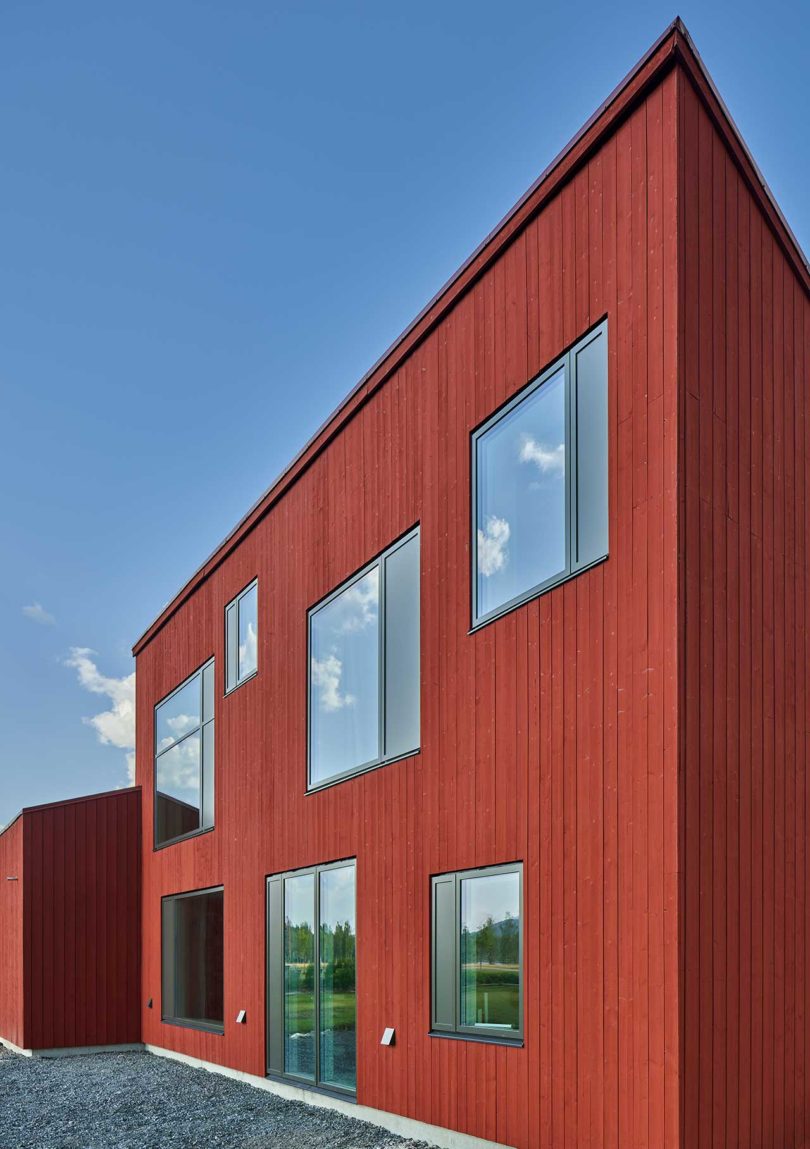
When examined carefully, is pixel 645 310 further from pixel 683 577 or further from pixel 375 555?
pixel 375 555

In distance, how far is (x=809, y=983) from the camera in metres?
6.81

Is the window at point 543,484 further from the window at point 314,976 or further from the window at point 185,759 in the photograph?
the window at point 185,759

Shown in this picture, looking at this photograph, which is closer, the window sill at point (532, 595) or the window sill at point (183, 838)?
the window sill at point (532, 595)

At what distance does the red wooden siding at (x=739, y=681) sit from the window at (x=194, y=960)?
813cm

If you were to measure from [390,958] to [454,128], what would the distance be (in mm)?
10819

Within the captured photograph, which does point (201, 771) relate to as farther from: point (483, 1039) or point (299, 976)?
point (483, 1039)

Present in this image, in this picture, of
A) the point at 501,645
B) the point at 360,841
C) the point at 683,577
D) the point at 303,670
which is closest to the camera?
the point at 683,577

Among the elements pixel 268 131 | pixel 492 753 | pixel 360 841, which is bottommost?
pixel 360 841

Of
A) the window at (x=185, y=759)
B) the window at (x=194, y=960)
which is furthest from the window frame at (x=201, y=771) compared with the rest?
the window at (x=194, y=960)

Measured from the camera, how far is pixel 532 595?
7234mm

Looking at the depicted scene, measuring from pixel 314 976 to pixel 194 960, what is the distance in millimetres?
4713

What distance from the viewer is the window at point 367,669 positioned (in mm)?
9125

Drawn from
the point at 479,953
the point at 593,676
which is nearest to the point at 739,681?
the point at 593,676

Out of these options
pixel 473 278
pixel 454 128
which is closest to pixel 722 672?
pixel 473 278
